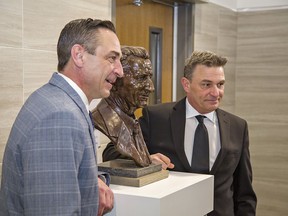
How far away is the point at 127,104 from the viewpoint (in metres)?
1.60

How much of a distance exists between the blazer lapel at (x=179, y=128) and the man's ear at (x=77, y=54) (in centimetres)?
80

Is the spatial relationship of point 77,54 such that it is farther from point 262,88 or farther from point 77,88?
point 262,88

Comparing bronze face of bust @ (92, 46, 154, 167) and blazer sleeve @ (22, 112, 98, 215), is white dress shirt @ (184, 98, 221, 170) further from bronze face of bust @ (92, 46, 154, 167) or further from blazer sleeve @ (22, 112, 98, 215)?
blazer sleeve @ (22, 112, 98, 215)

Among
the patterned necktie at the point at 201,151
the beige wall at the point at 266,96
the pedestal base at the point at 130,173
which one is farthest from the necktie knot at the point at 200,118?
the beige wall at the point at 266,96

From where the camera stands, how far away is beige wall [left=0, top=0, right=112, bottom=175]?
5.86 ft

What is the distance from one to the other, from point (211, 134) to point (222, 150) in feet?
0.34

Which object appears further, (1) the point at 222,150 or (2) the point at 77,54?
(1) the point at 222,150

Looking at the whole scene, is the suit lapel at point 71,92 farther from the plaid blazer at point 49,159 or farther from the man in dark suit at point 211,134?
the man in dark suit at point 211,134

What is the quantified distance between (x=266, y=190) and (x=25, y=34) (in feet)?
8.72

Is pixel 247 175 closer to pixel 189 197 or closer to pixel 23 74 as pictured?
pixel 189 197

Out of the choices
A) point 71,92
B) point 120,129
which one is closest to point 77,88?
point 71,92

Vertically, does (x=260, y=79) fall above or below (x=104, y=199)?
above

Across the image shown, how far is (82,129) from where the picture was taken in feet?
3.77

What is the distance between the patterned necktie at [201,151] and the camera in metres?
1.94
